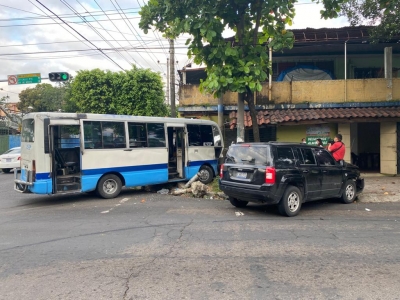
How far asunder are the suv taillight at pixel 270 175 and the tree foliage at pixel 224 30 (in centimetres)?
341

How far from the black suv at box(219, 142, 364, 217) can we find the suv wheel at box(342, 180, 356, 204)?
37 centimetres

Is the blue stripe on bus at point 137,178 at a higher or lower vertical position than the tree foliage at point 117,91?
lower

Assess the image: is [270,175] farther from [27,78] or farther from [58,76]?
[27,78]

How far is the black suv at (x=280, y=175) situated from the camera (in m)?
7.88

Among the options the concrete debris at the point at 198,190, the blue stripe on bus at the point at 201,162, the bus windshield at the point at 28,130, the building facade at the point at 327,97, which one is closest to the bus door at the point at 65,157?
the bus windshield at the point at 28,130

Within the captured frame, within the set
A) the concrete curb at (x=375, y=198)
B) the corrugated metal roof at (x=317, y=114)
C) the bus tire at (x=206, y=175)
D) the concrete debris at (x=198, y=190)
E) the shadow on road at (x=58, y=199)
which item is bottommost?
the concrete curb at (x=375, y=198)

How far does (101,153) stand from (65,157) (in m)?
1.13

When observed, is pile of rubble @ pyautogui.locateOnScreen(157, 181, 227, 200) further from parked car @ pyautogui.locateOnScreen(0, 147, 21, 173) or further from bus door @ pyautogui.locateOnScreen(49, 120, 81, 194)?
parked car @ pyautogui.locateOnScreen(0, 147, 21, 173)

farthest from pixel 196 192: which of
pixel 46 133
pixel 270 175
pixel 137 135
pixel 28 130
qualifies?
pixel 28 130

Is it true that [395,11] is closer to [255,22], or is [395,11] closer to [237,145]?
[255,22]

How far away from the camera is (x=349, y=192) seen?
394 inches

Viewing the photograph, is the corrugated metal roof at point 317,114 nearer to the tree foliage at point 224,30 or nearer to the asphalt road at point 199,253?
the tree foliage at point 224,30

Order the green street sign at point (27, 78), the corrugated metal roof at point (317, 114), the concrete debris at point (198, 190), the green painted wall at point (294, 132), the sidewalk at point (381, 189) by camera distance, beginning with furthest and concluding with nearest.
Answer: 1. the green street sign at point (27, 78)
2. the green painted wall at point (294, 132)
3. the corrugated metal roof at point (317, 114)
4. the concrete debris at point (198, 190)
5. the sidewalk at point (381, 189)

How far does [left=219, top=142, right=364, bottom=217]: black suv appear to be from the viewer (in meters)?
7.88
